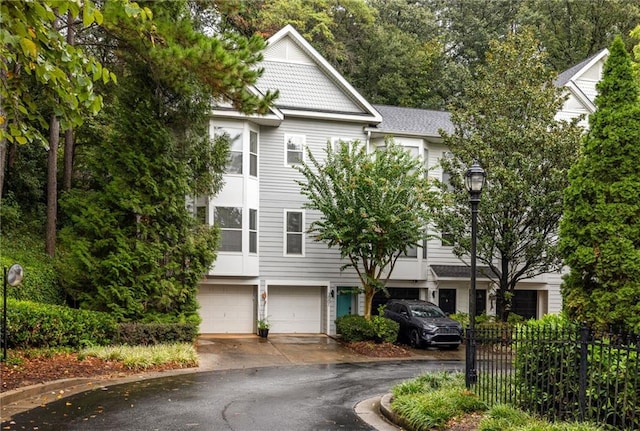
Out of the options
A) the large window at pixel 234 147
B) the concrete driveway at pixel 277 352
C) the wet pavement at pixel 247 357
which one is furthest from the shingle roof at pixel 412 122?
the wet pavement at pixel 247 357

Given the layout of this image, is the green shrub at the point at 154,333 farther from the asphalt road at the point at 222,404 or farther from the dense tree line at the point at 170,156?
the asphalt road at the point at 222,404

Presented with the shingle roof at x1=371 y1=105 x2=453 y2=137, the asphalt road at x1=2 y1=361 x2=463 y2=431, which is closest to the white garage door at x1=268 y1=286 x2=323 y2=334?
the shingle roof at x1=371 y1=105 x2=453 y2=137

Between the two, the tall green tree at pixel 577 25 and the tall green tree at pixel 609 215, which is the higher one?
the tall green tree at pixel 577 25

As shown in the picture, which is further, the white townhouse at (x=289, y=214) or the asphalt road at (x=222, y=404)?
the white townhouse at (x=289, y=214)

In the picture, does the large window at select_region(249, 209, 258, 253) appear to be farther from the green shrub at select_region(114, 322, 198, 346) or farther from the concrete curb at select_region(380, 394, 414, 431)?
the concrete curb at select_region(380, 394, 414, 431)

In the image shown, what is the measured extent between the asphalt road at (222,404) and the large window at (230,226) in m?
7.80

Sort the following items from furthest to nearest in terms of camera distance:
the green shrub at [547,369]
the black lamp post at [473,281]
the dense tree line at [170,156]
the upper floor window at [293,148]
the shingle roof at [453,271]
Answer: the shingle roof at [453,271] → the upper floor window at [293,148] → the dense tree line at [170,156] → the black lamp post at [473,281] → the green shrub at [547,369]

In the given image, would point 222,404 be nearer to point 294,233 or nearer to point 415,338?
point 415,338

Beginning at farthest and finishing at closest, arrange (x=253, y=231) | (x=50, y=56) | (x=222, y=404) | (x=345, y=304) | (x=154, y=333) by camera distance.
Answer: (x=345, y=304) → (x=253, y=231) → (x=154, y=333) → (x=222, y=404) → (x=50, y=56)

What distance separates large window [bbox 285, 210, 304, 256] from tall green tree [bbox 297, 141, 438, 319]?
2.69 meters

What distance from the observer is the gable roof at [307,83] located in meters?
23.8

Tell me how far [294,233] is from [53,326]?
1105 centimetres

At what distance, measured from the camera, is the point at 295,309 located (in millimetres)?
24266

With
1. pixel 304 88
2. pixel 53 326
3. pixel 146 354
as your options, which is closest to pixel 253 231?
pixel 304 88
